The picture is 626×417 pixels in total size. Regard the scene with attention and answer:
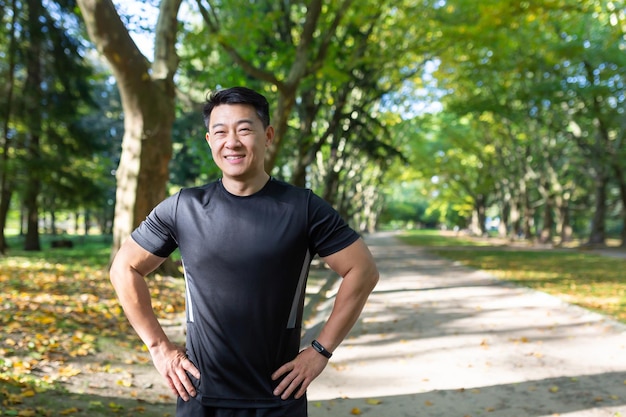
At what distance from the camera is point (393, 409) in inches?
203

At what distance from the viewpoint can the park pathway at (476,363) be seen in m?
5.23

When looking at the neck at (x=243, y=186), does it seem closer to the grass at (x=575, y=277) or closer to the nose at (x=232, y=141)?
the nose at (x=232, y=141)

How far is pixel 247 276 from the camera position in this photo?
2.11 m

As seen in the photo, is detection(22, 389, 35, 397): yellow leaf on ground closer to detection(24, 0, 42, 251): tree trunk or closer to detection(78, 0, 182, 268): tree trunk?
detection(78, 0, 182, 268): tree trunk

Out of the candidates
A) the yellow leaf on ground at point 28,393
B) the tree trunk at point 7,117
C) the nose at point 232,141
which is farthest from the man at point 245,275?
the tree trunk at point 7,117

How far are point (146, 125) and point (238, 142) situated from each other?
859cm

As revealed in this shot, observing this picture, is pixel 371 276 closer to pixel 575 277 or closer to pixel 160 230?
pixel 160 230

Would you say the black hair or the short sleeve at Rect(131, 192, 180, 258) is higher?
the black hair

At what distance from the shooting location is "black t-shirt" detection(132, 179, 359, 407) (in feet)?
6.97

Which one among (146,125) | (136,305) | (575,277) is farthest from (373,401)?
(575,277)

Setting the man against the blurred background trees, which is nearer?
the man

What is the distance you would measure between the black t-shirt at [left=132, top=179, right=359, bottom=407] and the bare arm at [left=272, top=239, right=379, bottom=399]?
47mm

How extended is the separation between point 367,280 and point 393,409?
337cm

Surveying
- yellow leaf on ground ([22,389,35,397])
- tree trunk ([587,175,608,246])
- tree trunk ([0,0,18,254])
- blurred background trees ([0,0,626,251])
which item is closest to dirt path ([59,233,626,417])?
yellow leaf on ground ([22,389,35,397])
